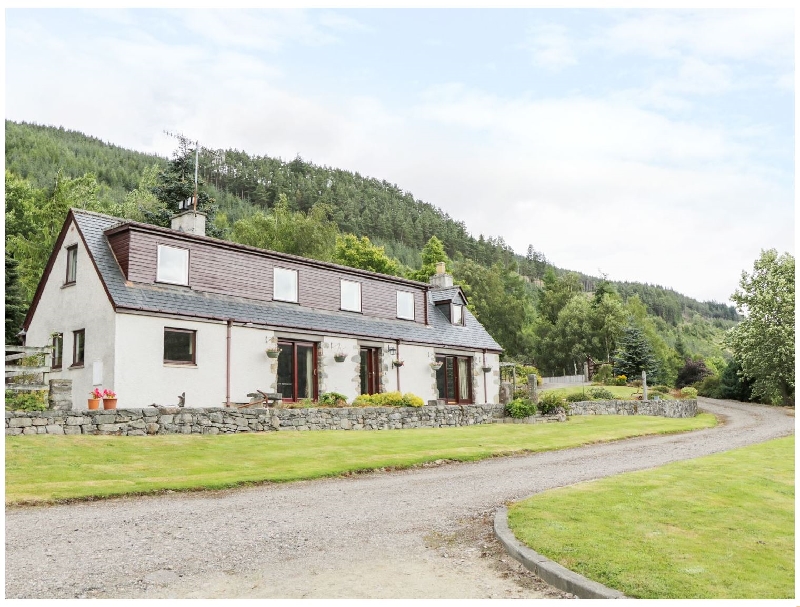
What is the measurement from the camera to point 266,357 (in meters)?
26.0

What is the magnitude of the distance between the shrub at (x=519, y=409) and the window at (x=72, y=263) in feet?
61.7

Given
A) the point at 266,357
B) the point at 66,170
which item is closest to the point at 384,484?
the point at 266,357

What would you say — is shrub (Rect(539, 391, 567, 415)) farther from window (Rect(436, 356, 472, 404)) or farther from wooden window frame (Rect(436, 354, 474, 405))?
window (Rect(436, 356, 472, 404))

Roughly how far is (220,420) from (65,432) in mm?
4551

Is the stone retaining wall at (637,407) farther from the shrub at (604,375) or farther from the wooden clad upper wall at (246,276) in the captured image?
the shrub at (604,375)

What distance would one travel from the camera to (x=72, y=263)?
24844 millimetres

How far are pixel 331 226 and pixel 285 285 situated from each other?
27573 millimetres

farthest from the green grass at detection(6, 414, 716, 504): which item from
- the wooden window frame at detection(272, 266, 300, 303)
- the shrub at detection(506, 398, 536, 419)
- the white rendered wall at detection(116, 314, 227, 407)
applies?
the wooden window frame at detection(272, 266, 300, 303)

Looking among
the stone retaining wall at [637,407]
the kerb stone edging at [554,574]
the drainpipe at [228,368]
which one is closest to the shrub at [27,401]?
the drainpipe at [228,368]

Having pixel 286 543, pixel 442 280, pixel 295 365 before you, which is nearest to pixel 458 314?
pixel 442 280

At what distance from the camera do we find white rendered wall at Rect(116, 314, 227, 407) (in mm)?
21828

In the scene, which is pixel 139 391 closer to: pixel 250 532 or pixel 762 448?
pixel 250 532

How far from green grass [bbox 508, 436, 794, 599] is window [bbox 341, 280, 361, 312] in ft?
61.1

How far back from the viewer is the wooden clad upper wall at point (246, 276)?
23.8 meters
